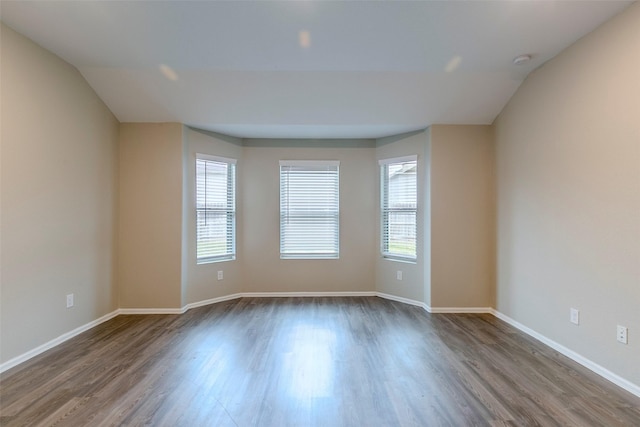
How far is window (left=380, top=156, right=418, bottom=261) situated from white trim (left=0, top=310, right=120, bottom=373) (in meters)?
3.80

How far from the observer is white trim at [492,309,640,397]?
220cm

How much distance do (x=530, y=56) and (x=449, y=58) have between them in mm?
759

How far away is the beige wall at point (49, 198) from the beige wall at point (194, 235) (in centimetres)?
89

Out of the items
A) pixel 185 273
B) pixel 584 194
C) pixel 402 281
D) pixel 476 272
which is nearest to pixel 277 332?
pixel 185 273

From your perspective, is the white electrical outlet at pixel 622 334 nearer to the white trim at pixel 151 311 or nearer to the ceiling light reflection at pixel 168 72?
the white trim at pixel 151 311

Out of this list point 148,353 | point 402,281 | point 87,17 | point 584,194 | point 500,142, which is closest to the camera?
point 87,17

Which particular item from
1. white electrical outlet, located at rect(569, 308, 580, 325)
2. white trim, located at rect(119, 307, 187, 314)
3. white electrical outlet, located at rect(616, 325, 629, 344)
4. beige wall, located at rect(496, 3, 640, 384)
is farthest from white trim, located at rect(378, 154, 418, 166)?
white trim, located at rect(119, 307, 187, 314)

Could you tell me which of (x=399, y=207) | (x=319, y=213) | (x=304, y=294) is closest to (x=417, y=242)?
(x=399, y=207)

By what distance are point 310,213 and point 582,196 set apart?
3255 millimetres

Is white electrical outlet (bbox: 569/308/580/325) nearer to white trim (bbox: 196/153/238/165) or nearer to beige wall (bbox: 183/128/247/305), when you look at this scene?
beige wall (bbox: 183/128/247/305)

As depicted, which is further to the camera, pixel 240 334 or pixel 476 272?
pixel 476 272

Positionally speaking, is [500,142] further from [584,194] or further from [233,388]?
[233,388]

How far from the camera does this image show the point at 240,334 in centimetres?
322

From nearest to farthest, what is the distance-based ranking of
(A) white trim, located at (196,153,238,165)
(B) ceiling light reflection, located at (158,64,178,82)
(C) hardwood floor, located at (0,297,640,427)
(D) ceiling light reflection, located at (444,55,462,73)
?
(C) hardwood floor, located at (0,297,640,427)
(D) ceiling light reflection, located at (444,55,462,73)
(B) ceiling light reflection, located at (158,64,178,82)
(A) white trim, located at (196,153,238,165)
